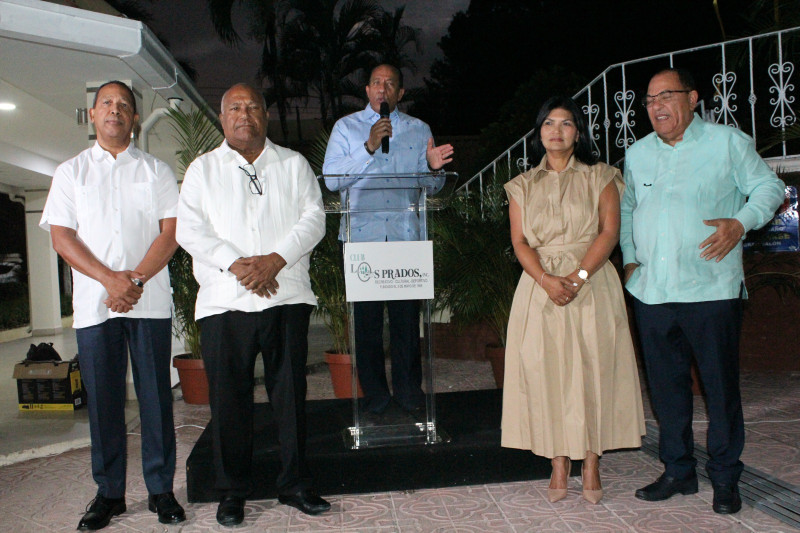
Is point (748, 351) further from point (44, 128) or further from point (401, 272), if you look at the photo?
point (44, 128)

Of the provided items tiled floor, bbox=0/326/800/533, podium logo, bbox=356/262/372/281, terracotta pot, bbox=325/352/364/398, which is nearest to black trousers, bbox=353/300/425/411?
podium logo, bbox=356/262/372/281

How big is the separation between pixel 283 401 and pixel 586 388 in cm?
125

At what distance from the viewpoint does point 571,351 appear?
2889 millimetres

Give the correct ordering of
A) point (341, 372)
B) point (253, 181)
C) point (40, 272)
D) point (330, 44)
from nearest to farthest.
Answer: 1. point (253, 181)
2. point (341, 372)
3. point (40, 272)
4. point (330, 44)

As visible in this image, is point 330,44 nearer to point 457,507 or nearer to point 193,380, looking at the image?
point 193,380

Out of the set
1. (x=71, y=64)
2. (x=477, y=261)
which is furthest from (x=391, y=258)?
(x=71, y=64)

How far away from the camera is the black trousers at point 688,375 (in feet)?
9.16

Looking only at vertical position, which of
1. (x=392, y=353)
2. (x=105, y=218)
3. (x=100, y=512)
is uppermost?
(x=105, y=218)

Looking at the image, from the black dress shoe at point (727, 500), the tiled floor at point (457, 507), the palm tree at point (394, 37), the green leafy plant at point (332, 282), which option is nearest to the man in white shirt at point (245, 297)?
the tiled floor at point (457, 507)

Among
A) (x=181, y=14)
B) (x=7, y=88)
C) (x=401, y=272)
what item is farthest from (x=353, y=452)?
(x=181, y=14)

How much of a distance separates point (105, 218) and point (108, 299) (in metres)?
0.35

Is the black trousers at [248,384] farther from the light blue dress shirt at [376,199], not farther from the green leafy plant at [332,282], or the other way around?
the green leafy plant at [332,282]

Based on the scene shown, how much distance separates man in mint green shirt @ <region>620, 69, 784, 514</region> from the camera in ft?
9.15

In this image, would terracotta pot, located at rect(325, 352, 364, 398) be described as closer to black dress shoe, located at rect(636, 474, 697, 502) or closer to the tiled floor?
the tiled floor
